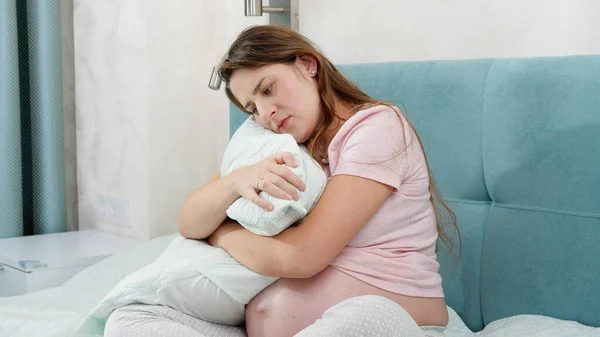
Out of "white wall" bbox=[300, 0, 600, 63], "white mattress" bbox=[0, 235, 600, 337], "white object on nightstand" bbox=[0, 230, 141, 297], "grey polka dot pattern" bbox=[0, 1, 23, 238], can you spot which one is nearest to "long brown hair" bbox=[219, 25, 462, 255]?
"white mattress" bbox=[0, 235, 600, 337]

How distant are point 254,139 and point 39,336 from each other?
64 centimetres

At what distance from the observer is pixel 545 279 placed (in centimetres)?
153

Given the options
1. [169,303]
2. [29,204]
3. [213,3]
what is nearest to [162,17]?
[213,3]

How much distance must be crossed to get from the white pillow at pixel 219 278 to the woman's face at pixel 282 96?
0.07 metres

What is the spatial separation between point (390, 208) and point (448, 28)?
2.39 feet

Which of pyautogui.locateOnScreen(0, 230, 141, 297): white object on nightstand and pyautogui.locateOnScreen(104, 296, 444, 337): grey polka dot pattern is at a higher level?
pyautogui.locateOnScreen(104, 296, 444, 337): grey polka dot pattern

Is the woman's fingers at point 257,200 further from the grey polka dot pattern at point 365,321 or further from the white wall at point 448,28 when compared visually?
the white wall at point 448,28

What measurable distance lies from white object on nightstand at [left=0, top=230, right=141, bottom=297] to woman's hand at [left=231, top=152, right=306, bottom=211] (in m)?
1.23

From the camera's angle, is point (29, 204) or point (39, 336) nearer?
point (39, 336)

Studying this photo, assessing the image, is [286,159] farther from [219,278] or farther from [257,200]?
[219,278]

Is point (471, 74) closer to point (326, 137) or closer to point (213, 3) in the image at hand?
point (326, 137)

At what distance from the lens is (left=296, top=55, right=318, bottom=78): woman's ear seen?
1503 mm

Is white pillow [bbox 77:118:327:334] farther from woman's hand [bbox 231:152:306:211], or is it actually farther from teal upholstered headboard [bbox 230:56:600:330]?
teal upholstered headboard [bbox 230:56:600:330]

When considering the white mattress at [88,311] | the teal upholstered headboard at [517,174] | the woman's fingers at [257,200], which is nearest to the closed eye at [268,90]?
the woman's fingers at [257,200]
